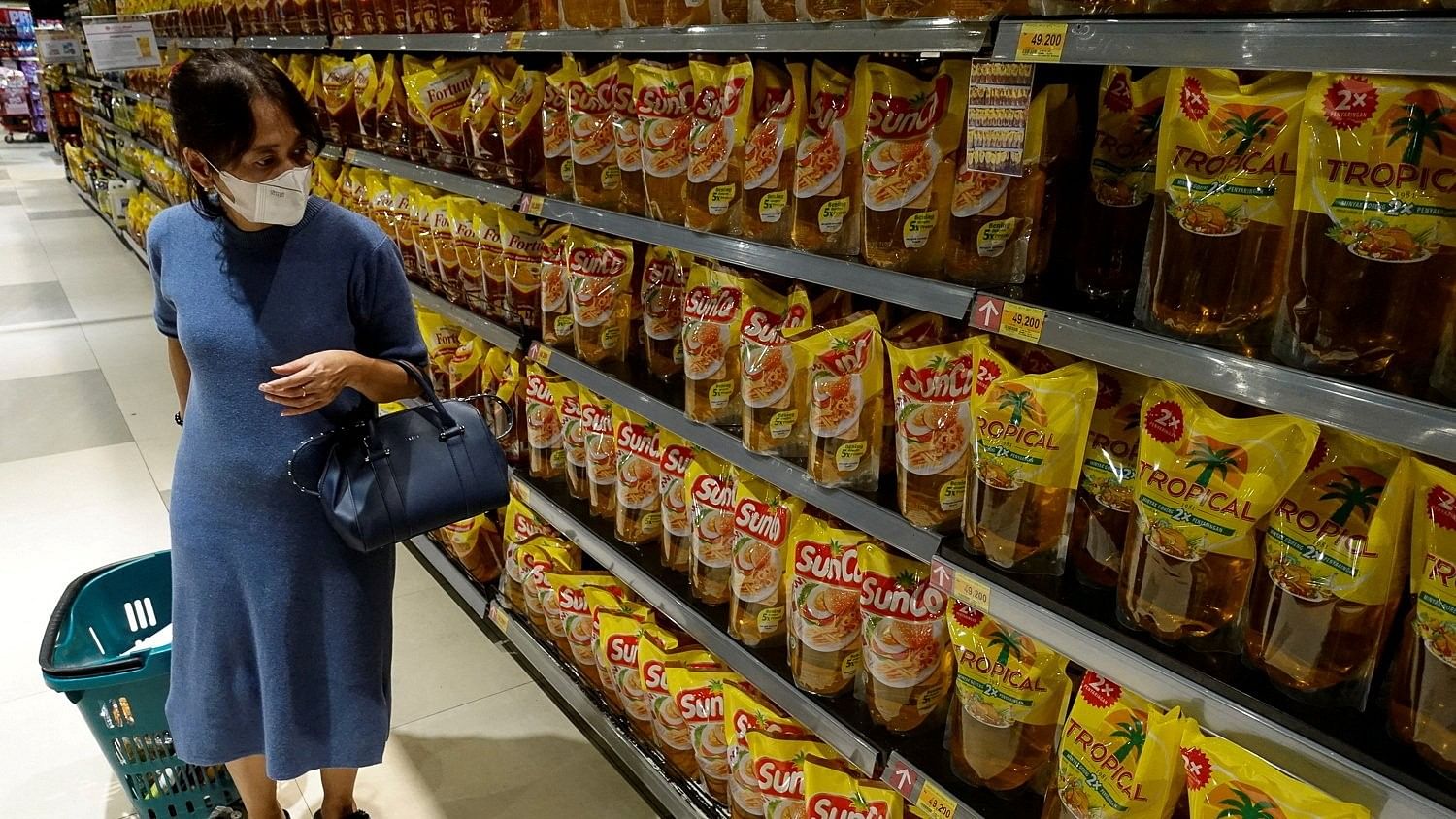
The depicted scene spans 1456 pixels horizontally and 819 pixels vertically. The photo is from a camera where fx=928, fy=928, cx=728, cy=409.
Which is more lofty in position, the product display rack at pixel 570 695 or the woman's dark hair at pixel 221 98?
the woman's dark hair at pixel 221 98

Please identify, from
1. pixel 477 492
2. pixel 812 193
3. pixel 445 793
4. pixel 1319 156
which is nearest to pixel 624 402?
pixel 477 492

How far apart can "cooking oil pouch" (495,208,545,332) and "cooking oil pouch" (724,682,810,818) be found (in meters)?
1.16

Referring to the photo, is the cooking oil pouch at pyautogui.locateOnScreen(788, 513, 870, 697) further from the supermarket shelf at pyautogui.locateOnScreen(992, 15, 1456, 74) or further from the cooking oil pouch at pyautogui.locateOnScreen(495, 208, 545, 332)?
the cooking oil pouch at pyautogui.locateOnScreen(495, 208, 545, 332)

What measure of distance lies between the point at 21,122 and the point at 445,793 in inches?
768

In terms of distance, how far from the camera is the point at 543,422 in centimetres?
250

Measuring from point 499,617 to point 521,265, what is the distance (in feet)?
3.36

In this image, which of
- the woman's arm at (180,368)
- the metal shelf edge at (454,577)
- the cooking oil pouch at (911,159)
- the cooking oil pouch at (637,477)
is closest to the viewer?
the cooking oil pouch at (911,159)

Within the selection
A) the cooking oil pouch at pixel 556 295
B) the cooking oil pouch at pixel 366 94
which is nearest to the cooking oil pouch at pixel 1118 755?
the cooking oil pouch at pixel 556 295

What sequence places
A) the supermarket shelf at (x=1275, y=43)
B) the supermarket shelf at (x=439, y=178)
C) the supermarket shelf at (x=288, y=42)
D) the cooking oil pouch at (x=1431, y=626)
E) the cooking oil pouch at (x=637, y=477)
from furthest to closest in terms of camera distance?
the supermarket shelf at (x=288, y=42) < the supermarket shelf at (x=439, y=178) < the cooking oil pouch at (x=637, y=477) < the cooking oil pouch at (x=1431, y=626) < the supermarket shelf at (x=1275, y=43)

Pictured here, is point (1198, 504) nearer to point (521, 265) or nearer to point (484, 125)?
point (521, 265)

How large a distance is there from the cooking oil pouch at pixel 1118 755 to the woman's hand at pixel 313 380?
1.23 m

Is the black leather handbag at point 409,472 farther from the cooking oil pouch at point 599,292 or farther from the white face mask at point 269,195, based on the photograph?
the cooking oil pouch at point 599,292

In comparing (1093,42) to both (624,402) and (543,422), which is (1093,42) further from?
(543,422)

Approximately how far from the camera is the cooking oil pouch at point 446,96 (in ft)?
8.61
